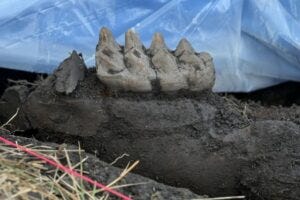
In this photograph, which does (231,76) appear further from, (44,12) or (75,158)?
(75,158)

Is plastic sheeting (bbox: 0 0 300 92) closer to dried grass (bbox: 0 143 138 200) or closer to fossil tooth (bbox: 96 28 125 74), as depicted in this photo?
fossil tooth (bbox: 96 28 125 74)

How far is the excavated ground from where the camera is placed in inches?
63.7

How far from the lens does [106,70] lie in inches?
63.3

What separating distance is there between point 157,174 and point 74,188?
0.35 m

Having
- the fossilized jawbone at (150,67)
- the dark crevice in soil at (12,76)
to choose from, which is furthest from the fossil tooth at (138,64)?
the dark crevice in soil at (12,76)

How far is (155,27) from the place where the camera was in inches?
82.9

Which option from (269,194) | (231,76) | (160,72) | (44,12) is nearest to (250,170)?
(269,194)

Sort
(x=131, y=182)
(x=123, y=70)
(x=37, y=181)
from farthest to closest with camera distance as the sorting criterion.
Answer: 1. (x=123, y=70)
2. (x=131, y=182)
3. (x=37, y=181)

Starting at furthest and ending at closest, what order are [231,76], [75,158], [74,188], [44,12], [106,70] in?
[231,76] < [44,12] < [106,70] < [75,158] < [74,188]

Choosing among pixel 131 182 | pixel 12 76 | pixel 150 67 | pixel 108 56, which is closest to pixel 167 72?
pixel 150 67

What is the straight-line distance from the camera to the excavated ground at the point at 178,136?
1.62 metres

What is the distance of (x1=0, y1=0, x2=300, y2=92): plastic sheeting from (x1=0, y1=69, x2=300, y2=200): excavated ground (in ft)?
1.31

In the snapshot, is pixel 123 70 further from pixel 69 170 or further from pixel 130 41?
pixel 69 170

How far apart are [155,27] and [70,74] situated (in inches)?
20.7
